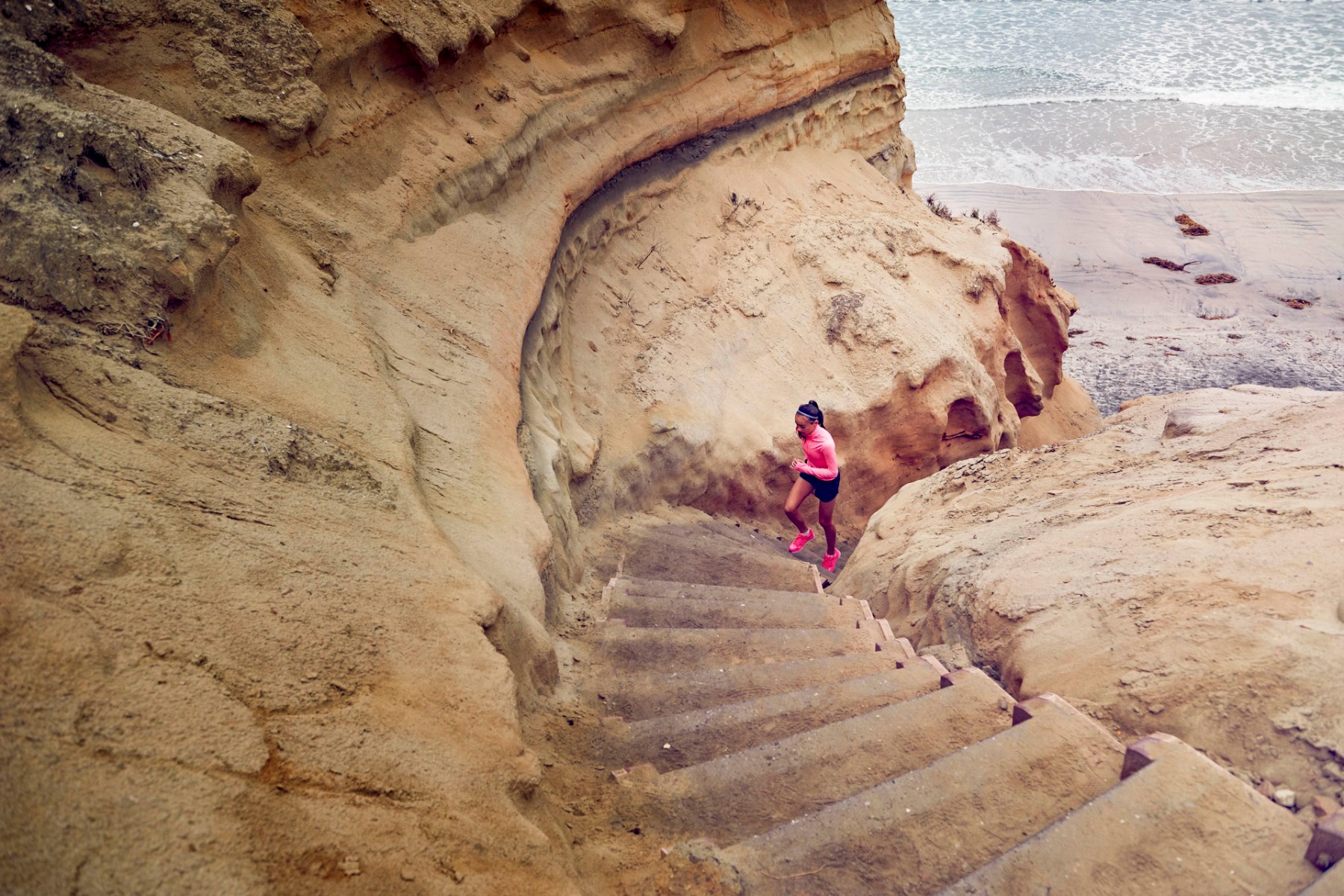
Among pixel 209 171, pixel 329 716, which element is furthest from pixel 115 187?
pixel 329 716

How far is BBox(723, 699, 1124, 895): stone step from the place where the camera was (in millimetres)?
2627

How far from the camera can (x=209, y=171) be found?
364 cm

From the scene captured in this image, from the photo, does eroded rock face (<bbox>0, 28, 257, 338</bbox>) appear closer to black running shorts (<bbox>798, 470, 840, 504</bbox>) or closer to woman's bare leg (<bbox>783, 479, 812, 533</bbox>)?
black running shorts (<bbox>798, 470, 840, 504</bbox>)

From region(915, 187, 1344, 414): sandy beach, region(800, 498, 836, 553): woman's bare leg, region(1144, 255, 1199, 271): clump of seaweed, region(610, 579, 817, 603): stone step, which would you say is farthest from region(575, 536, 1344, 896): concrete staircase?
region(1144, 255, 1199, 271): clump of seaweed

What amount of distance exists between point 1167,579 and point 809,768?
2085 mm

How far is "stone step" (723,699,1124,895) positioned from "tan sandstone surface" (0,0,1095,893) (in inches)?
28.2

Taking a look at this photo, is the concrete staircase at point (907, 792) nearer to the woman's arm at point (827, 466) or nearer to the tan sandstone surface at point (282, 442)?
the tan sandstone surface at point (282, 442)

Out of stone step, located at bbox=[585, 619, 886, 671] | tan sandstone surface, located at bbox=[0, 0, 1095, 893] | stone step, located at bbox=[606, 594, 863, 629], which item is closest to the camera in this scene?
tan sandstone surface, located at bbox=[0, 0, 1095, 893]

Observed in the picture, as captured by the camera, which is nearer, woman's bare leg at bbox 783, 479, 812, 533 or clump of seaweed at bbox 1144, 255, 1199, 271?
woman's bare leg at bbox 783, 479, 812, 533

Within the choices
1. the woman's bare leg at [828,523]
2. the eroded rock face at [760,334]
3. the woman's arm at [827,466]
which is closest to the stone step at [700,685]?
the eroded rock face at [760,334]

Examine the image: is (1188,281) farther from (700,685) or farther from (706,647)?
(700,685)

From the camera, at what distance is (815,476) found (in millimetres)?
6844

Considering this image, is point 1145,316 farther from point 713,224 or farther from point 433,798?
point 433,798

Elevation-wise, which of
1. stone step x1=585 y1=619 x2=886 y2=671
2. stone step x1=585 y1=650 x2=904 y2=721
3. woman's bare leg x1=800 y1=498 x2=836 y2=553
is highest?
stone step x1=585 y1=650 x2=904 y2=721
